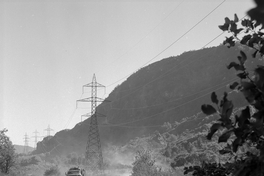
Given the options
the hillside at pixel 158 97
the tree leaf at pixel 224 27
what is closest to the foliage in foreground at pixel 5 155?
the tree leaf at pixel 224 27

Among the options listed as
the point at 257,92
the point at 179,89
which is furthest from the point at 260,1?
the point at 179,89

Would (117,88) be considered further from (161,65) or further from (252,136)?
(252,136)

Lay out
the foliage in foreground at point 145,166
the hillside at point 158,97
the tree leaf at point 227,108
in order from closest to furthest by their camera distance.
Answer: the tree leaf at point 227,108 → the foliage in foreground at point 145,166 → the hillside at point 158,97

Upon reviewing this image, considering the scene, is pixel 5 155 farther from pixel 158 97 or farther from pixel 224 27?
pixel 158 97

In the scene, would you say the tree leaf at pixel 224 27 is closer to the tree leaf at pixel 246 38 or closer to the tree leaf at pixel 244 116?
the tree leaf at pixel 246 38

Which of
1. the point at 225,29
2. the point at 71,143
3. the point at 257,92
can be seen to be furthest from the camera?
the point at 71,143

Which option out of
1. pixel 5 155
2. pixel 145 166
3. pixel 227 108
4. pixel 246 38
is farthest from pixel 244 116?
pixel 5 155

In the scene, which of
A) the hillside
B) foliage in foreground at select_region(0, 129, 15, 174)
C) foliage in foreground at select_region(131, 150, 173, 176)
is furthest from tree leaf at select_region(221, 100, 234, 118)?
the hillside

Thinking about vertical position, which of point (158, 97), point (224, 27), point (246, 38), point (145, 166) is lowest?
point (145, 166)
